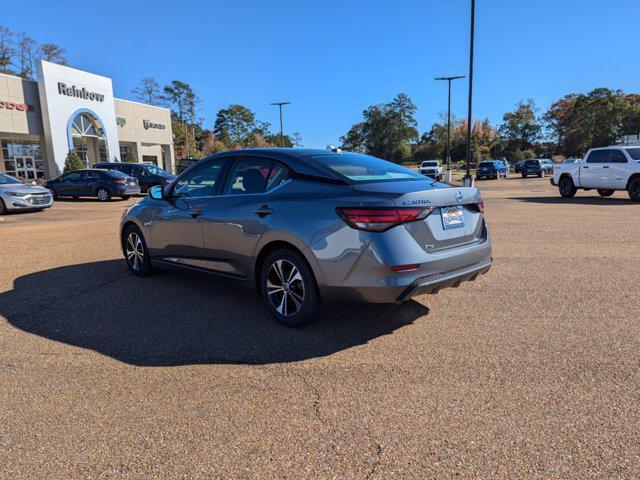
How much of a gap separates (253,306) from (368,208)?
1911 mm

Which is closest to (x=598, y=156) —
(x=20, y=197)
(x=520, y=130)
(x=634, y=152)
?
(x=634, y=152)

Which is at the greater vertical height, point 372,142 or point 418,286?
point 372,142

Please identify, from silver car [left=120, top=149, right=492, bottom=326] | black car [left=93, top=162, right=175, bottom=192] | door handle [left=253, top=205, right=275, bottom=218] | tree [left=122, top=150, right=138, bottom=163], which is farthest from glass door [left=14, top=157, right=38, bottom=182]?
door handle [left=253, top=205, right=275, bottom=218]

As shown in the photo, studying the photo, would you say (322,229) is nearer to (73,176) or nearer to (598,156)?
(598,156)

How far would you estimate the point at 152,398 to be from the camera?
3105mm

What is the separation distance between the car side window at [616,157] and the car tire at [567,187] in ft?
5.78

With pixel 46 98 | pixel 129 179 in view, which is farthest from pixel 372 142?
pixel 129 179

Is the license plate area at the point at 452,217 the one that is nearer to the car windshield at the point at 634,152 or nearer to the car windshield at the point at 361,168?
the car windshield at the point at 361,168

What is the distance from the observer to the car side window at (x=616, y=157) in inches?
604

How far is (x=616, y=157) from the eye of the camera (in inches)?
611

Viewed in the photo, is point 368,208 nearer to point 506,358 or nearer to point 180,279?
point 506,358

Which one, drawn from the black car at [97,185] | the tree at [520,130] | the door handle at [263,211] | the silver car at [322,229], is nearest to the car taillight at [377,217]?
the silver car at [322,229]

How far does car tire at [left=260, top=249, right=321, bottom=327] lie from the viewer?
13.2 ft

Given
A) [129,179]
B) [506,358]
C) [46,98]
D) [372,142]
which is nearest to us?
[506,358]
